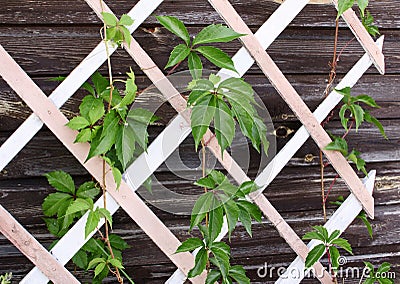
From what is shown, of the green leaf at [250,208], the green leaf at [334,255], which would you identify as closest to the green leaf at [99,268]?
the green leaf at [250,208]

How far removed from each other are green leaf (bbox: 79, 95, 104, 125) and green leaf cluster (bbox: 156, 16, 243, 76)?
0.18 m

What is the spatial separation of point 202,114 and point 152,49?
1.75 feet

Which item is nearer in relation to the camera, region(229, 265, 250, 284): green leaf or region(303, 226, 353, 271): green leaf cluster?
region(229, 265, 250, 284): green leaf

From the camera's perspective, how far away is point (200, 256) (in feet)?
3.97

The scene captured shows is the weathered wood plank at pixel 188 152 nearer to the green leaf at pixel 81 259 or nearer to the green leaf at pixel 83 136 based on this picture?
the green leaf at pixel 81 259

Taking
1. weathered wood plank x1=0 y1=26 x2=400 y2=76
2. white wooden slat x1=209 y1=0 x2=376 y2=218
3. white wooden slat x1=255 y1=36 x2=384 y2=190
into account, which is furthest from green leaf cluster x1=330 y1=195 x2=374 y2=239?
weathered wood plank x1=0 y1=26 x2=400 y2=76

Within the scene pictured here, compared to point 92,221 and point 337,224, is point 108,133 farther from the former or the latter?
point 337,224

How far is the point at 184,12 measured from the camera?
149 centimetres

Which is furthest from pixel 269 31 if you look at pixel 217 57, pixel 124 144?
pixel 124 144

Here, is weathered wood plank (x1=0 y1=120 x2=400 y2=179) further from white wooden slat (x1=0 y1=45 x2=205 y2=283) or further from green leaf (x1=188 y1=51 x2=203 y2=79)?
green leaf (x1=188 y1=51 x2=203 y2=79)

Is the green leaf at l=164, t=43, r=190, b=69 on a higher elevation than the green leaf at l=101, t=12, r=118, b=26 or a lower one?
lower

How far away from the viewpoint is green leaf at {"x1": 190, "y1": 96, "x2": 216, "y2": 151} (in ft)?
3.31

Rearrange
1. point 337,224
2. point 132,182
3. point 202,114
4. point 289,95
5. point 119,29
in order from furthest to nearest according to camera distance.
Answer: point 337,224, point 289,95, point 132,182, point 119,29, point 202,114

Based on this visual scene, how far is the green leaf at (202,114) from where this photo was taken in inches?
39.7
